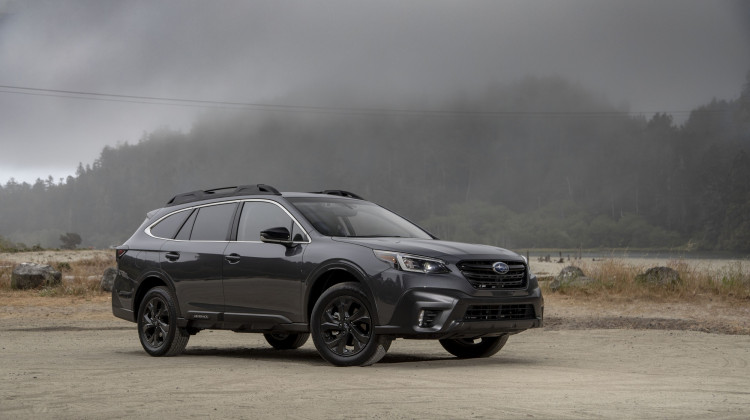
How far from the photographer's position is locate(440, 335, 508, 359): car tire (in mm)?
11750

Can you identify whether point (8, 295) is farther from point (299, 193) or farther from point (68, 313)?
point (299, 193)

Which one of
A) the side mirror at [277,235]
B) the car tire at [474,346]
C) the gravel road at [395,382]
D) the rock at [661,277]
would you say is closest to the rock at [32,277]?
the gravel road at [395,382]

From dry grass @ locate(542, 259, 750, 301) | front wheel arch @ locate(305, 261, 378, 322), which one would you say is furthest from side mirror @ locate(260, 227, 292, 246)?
dry grass @ locate(542, 259, 750, 301)

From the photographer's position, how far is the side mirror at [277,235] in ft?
35.4

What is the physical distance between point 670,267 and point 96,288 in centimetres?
1683

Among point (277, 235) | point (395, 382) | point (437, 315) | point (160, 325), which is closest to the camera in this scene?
point (395, 382)

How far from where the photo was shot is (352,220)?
11.6m

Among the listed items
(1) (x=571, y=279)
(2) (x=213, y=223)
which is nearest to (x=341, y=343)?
(2) (x=213, y=223)

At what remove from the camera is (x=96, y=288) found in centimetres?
2998

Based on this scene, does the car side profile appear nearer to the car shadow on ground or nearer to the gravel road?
the car shadow on ground

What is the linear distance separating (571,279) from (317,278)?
15928 millimetres

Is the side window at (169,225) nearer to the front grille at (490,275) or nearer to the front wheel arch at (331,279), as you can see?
the front wheel arch at (331,279)

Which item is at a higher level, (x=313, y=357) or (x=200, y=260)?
(x=200, y=260)

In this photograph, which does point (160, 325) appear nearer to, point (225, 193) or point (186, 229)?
point (186, 229)
